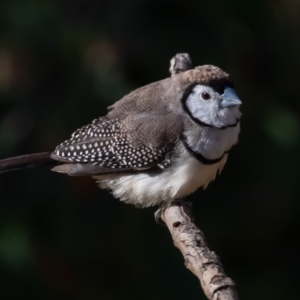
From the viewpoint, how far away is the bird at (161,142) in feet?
19.0

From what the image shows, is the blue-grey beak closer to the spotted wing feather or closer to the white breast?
the white breast

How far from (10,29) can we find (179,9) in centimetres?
101

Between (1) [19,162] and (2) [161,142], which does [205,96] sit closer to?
(2) [161,142]

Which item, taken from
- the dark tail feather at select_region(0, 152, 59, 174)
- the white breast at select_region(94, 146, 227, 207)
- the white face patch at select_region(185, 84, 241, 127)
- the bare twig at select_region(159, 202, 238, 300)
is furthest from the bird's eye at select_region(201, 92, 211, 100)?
the dark tail feather at select_region(0, 152, 59, 174)

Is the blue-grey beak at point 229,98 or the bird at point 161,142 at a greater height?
the blue-grey beak at point 229,98

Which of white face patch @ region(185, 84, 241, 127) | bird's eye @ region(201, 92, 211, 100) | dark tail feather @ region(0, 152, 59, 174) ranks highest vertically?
bird's eye @ region(201, 92, 211, 100)

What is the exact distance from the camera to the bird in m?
5.78

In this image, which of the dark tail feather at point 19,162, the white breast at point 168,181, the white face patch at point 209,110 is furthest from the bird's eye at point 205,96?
the dark tail feather at point 19,162

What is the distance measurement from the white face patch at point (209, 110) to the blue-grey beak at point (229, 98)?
4 cm

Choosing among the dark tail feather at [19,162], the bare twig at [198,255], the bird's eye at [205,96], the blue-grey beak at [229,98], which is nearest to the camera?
the bare twig at [198,255]

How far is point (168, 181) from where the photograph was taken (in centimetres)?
584

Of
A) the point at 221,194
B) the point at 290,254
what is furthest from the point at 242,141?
the point at 290,254

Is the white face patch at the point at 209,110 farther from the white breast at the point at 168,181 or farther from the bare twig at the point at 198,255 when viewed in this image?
the bare twig at the point at 198,255

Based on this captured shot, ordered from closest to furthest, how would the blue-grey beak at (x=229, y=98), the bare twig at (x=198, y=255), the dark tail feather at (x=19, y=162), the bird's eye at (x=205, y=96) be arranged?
1. the bare twig at (x=198, y=255)
2. the blue-grey beak at (x=229, y=98)
3. the bird's eye at (x=205, y=96)
4. the dark tail feather at (x=19, y=162)
